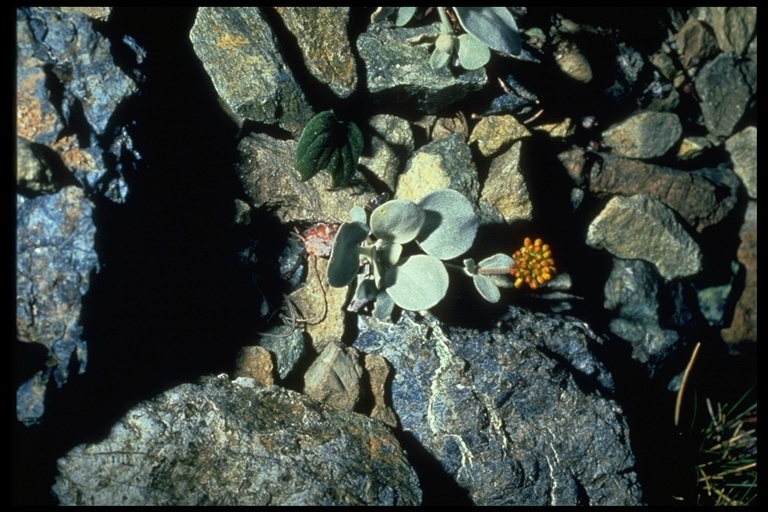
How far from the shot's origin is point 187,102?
2.83 m

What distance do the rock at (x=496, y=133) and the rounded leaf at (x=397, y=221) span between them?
0.81 m

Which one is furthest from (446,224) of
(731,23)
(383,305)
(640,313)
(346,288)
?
(731,23)

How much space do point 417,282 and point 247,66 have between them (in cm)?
125

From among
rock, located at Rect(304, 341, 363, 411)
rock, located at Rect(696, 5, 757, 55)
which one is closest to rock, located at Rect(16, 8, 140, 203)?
rock, located at Rect(304, 341, 363, 411)

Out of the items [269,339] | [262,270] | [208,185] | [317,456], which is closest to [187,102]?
[208,185]

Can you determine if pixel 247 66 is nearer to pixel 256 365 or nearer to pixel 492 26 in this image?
pixel 492 26

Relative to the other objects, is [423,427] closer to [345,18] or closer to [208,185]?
[208,185]

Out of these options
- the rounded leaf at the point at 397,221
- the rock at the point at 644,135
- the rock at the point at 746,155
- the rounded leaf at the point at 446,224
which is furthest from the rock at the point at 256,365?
the rock at the point at 746,155

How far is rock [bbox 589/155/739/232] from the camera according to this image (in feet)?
11.9

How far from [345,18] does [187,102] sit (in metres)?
0.90

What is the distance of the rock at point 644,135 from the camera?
12.2 feet

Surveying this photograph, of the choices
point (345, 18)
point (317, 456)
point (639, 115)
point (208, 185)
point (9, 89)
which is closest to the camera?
point (9, 89)

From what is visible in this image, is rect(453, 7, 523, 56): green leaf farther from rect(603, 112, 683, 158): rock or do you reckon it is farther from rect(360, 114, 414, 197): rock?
rect(603, 112, 683, 158): rock

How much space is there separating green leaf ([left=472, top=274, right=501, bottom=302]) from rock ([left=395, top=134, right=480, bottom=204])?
484 mm
